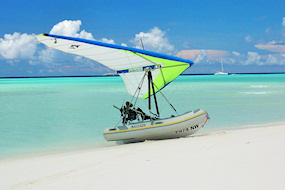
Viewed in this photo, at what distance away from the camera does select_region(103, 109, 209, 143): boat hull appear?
359 inches

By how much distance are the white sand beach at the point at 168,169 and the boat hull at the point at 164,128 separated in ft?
5.95

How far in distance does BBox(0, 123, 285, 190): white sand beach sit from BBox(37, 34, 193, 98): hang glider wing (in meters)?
3.30

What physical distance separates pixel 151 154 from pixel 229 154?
1.59 m

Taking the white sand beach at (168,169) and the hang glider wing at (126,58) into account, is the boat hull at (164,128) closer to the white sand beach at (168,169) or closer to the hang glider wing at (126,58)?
the hang glider wing at (126,58)

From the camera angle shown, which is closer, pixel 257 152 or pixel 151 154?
pixel 257 152

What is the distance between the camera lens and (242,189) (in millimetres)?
4141


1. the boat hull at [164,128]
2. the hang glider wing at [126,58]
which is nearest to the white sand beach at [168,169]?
the boat hull at [164,128]

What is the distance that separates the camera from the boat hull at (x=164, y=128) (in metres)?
9.12

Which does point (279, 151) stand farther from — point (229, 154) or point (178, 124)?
point (178, 124)

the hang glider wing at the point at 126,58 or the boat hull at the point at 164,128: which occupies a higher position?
the hang glider wing at the point at 126,58

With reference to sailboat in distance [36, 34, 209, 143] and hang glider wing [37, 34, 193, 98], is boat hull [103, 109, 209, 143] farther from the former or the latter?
hang glider wing [37, 34, 193, 98]

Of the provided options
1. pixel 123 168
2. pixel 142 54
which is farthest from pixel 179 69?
pixel 123 168

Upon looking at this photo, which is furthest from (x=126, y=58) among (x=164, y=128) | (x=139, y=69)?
(x=164, y=128)

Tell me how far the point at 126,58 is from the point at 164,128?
8.42 ft
